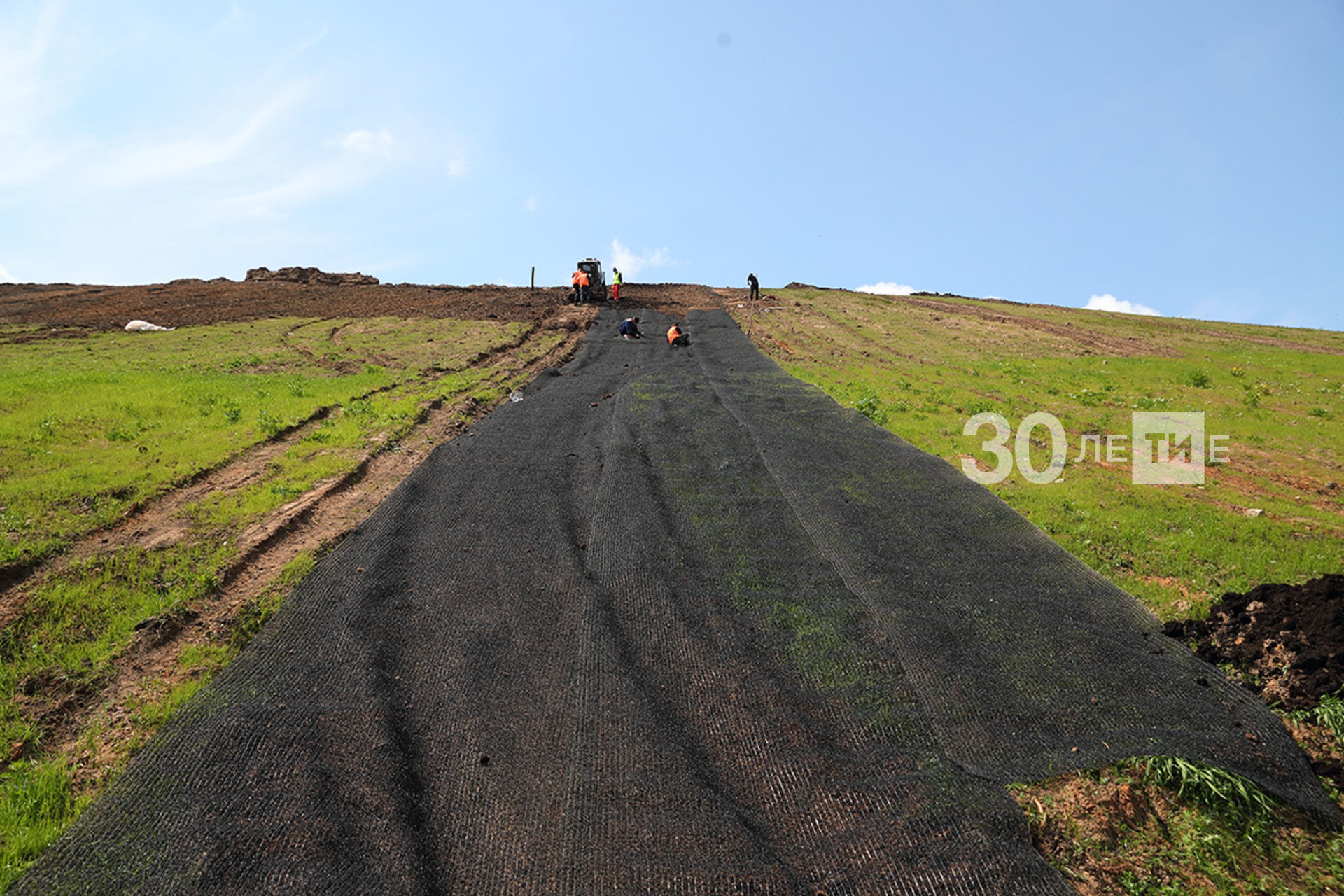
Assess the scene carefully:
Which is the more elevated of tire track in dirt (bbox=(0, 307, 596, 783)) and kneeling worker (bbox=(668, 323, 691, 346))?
kneeling worker (bbox=(668, 323, 691, 346))

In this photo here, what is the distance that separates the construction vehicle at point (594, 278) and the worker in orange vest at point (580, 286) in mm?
215

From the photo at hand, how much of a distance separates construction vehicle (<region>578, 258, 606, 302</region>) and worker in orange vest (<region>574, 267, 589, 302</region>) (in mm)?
215

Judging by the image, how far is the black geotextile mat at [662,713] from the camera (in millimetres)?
3391

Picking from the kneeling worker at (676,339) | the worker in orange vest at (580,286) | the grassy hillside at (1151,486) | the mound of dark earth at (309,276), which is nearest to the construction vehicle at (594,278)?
the worker in orange vest at (580,286)

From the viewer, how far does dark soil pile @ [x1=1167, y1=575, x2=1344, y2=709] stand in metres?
4.86

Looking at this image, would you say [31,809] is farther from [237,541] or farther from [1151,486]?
[1151,486]

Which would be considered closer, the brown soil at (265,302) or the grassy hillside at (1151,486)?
the grassy hillside at (1151,486)

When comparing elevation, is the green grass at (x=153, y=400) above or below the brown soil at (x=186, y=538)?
above

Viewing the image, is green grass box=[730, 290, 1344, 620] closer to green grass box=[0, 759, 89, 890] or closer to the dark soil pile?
the dark soil pile

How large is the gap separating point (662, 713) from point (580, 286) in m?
26.8

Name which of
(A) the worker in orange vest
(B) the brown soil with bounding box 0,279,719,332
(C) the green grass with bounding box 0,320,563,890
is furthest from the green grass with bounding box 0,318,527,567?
(A) the worker in orange vest

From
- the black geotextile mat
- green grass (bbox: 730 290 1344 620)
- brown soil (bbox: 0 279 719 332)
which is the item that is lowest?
the black geotextile mat

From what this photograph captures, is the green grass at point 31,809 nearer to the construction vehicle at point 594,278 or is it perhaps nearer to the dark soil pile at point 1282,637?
the dark soil pile at point 1282,637

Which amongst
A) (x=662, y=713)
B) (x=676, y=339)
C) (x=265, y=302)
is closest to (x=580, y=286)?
(x=676, y=339)
